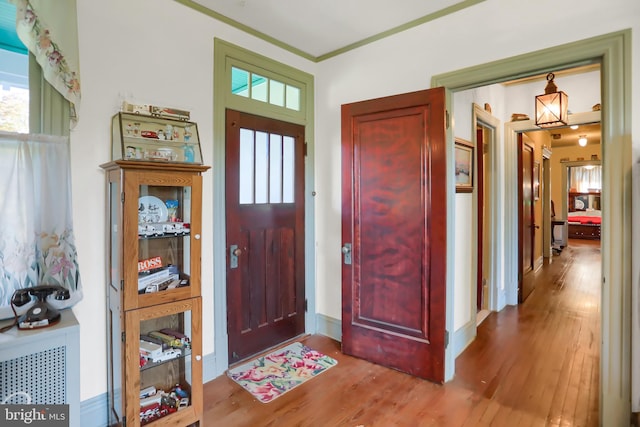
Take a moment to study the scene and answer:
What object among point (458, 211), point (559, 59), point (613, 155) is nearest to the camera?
point (613, 155)

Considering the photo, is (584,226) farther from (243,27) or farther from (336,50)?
(243,27)

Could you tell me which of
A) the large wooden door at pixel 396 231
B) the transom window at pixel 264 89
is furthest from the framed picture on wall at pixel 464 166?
the transom window at pixel 264 89

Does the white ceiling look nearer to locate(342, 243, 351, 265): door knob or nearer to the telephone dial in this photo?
locate(342, 243, 351, 265): door knob

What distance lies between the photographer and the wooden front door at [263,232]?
278cm

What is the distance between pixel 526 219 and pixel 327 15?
13.1ft

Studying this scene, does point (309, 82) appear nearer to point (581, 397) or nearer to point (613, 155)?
point (613, 155)

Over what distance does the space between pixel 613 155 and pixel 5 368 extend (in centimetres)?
323

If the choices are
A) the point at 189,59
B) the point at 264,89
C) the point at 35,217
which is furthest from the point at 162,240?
the point at 264,89

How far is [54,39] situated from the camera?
174cm

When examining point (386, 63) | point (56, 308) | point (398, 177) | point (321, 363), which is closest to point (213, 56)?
point (386, 63)

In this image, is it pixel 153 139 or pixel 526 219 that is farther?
pixel 526 219

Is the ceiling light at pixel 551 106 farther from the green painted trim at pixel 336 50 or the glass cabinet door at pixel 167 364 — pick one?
the glass cabinet door at pixel 167 364

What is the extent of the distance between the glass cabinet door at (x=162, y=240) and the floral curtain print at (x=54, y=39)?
632mm

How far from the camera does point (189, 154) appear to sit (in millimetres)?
2234
